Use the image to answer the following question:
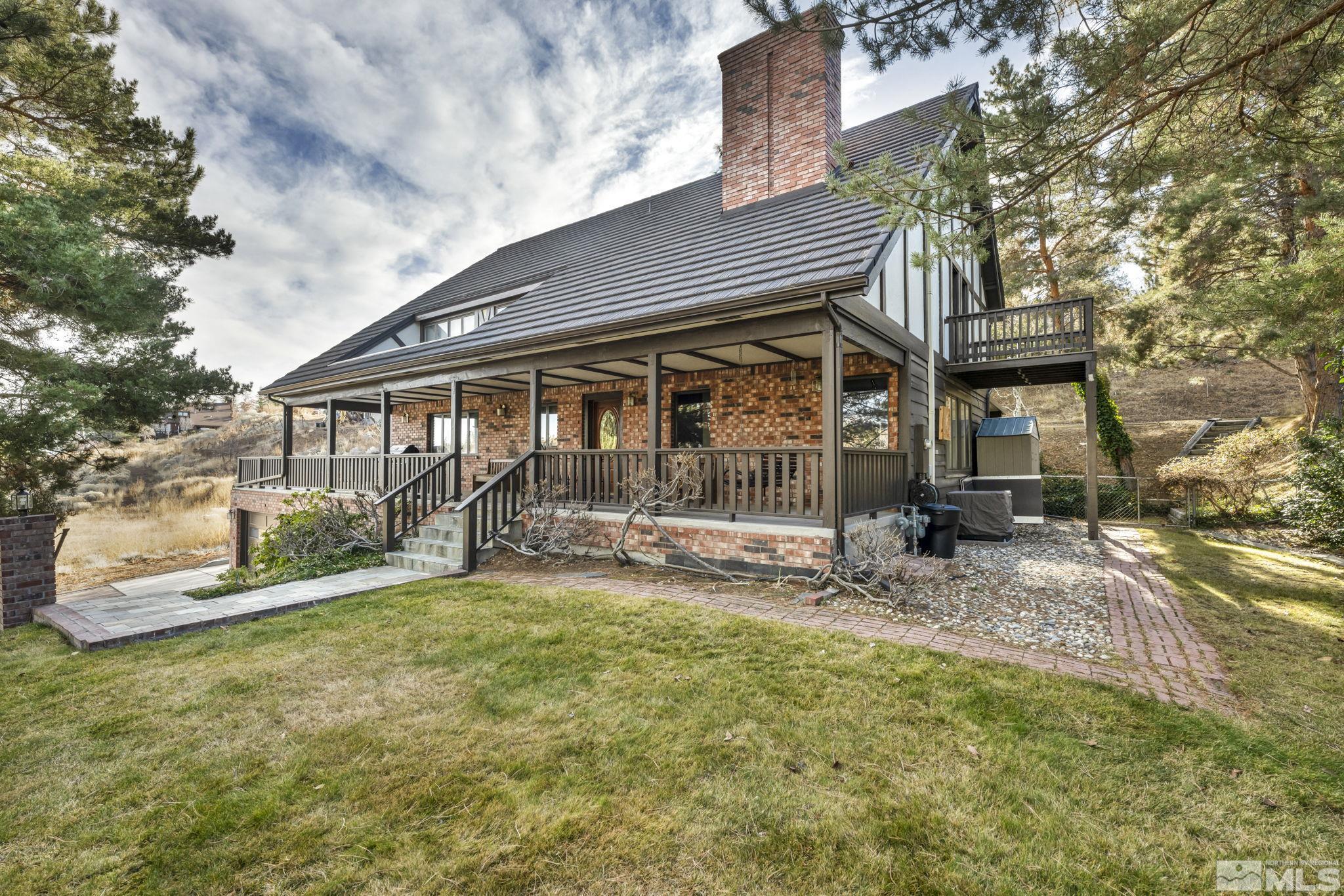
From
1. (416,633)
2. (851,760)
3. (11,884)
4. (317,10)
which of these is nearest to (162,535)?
(317,10)

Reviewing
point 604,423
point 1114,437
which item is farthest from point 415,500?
point 1114,437

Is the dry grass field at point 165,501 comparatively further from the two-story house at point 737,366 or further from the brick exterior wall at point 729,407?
the brick exterior wall at point 729,407

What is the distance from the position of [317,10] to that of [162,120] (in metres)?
5.37

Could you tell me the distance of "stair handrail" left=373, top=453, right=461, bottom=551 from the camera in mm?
8023

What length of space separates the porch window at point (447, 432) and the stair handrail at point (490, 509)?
5.99 metres

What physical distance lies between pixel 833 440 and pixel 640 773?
437 centimetres

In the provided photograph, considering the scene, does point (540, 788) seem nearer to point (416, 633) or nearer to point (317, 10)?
point (416, 633)

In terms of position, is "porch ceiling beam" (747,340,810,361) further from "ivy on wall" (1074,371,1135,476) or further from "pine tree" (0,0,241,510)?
"ivy on wall" (1074,371,1135,476)

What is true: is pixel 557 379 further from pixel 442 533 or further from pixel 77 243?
pixel 77 243

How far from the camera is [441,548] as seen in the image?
764cm

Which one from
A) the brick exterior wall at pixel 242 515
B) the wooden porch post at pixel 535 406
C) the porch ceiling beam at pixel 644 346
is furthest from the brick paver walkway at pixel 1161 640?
the brick exterior wall at pixel 242 515

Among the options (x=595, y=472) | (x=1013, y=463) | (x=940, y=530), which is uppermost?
(x=1013, y=463)

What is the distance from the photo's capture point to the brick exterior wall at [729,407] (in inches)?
348

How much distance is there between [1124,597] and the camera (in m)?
5.63
